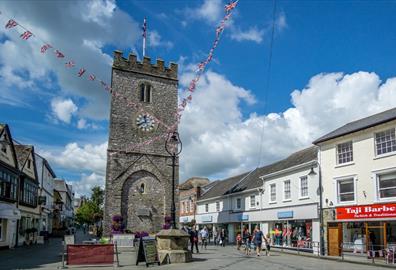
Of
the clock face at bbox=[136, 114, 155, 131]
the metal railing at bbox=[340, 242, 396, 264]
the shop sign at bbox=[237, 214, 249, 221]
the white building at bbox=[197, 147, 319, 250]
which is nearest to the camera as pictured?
the metal railing at bbox=[340, 242, 396, 264]

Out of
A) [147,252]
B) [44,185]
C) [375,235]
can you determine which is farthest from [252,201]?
[44,185]

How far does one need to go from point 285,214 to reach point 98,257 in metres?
16.7

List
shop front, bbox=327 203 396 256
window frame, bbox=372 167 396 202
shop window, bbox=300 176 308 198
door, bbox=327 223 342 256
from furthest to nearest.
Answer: shop window, bbox=300 176 308 198 < door, bbox=327 223 342 256 < window frame, bbox=372 167 396 202 < shop front, bbox=327 203 396 256

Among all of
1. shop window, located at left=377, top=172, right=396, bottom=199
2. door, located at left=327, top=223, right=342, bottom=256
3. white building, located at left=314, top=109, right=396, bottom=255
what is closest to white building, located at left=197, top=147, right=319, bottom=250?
white building, located at left=314, top=109, right=396, bottom=255

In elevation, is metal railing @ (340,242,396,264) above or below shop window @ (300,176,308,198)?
below

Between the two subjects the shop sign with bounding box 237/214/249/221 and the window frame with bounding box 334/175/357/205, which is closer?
the window frame with bounding box 334/175/357/205

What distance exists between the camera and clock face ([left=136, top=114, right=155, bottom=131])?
3674 cm

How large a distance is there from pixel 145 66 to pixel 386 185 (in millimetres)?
24204

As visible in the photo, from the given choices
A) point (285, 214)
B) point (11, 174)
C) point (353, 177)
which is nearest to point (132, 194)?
point (11, 174)

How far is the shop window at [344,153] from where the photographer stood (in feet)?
78.4

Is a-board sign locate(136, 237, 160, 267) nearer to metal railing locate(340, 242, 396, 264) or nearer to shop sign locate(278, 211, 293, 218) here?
metal railing locate(340, 242, 396, 264)

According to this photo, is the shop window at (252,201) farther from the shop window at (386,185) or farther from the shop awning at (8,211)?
the shop awning at (8,211)

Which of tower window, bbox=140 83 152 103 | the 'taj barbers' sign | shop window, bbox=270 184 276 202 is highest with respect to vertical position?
tower window, bbox=140 83 152 103

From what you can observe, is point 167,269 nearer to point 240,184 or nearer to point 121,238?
point 121,238
